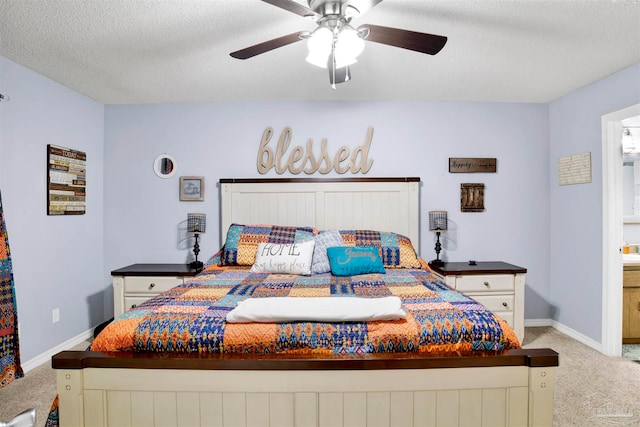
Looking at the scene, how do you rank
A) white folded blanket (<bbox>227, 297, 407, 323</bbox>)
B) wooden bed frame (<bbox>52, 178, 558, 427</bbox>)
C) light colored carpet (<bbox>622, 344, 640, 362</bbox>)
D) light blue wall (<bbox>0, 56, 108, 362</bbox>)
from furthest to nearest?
light colored carpet (<bbox>622, 344, 640, 362</bbox>), light blue wall (<bbox>0, 56, 108, 362</bbox>), white folded blanket (<bbox>227, 297, 407, 323</bbox>), wooden bed frame (<bbox>52, 178, 558, 427</bbox>)

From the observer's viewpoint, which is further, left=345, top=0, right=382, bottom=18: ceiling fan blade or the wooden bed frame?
left=345, top=0, right=382, bottom=18: ceiling fan blade

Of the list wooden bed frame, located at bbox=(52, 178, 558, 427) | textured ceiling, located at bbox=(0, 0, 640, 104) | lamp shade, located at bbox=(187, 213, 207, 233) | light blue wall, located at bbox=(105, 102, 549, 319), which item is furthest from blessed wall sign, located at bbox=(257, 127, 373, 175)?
wooden bed frame, located at bbox=(52, 178, 558, 427)

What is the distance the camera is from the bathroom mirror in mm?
3660

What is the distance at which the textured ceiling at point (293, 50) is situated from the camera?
6.53ft

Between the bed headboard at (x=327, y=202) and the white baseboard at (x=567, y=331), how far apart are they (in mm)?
1478

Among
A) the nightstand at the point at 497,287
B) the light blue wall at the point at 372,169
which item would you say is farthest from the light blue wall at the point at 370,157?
the nightstand at the point at 497,287

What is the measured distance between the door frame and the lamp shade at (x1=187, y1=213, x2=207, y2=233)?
353 centimetres

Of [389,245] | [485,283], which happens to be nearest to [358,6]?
[389,245]

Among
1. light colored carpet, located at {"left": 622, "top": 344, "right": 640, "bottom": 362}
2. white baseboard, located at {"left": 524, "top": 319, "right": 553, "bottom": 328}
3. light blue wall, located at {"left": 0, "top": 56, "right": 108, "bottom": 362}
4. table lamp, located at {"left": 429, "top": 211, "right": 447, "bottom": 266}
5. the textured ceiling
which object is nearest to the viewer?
the textured ceiling

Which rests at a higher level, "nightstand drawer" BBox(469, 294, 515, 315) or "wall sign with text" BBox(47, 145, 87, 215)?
"wall sign with text" BBox(47, 145, 87, 215)

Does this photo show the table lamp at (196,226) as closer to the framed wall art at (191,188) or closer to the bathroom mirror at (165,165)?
the framed wall art at (191,188)

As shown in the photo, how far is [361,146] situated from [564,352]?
2.52m

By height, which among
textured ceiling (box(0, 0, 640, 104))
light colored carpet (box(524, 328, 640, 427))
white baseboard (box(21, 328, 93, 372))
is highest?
textured ceiling (box(0, 0, 640, 104))

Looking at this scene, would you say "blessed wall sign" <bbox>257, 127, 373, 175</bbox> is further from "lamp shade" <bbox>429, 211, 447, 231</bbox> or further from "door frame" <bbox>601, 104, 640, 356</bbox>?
"door frame" <bbox>601, 104, 640, 356</bbox>
